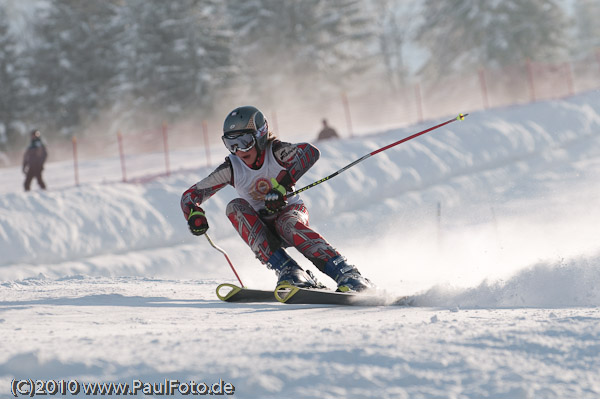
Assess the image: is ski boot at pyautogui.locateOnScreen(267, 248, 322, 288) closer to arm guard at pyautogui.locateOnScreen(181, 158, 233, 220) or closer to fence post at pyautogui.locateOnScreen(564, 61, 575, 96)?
arm guard at pyautogui.locateOnScreen(181, 158, 233, 220)

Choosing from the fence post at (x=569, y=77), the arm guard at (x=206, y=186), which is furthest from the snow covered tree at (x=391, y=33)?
the arm guard at (x=206, y=186)

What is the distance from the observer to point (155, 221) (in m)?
12.1

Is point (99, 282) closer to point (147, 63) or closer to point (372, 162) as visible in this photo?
point (372, 162)

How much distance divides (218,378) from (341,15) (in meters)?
35.1

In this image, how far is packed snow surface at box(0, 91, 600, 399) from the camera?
249 centimetres

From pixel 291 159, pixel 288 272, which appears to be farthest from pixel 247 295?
pixel 291 159

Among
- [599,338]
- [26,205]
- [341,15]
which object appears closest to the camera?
[599,338]

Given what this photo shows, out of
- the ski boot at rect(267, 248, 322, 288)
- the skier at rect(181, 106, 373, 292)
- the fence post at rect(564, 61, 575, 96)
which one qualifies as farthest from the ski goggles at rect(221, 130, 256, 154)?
the fence post at rect(564, 61, 575, 96)

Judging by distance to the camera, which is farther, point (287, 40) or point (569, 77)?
point (287, 40)

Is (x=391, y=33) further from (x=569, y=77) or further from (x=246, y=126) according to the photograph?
(x=246, y=126)

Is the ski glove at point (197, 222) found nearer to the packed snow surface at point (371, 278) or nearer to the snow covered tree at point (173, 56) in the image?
the packed snow surface at point (371, 278)

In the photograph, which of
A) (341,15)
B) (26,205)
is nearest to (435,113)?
(341,15)

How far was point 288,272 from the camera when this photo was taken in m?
4.96

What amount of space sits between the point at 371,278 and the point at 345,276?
3.00 meters
